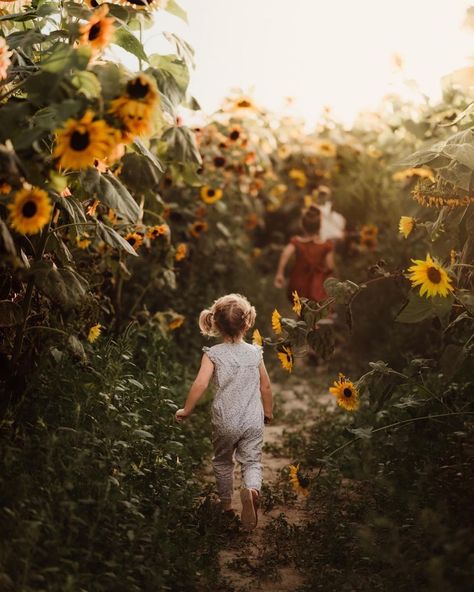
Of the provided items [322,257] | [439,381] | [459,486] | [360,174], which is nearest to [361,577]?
[459,486]

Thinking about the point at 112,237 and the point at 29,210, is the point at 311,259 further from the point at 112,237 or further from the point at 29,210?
the point at 29,210

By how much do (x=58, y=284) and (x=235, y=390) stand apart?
1.09m

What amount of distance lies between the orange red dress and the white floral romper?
3.56 m

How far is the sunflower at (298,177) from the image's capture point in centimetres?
916

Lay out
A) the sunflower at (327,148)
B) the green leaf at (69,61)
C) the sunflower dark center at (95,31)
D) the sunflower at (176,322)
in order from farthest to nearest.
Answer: the sunflower at (327,148) → the sunflower at (176,322) → the sunflower dark center at (95,31) → the green leaf at (69,61)

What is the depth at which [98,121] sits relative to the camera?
2.40 meters

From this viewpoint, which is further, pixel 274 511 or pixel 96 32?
pixel 274 511

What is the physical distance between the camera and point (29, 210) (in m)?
2.44

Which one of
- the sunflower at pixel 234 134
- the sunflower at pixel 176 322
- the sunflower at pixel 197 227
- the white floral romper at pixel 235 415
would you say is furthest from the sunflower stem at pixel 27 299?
the sunflower at pixel 234 134

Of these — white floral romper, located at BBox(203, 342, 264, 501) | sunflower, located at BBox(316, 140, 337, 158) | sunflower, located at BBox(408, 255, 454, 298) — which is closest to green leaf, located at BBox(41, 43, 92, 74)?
sunflower, located at BBox(408, 255, 454, 298)

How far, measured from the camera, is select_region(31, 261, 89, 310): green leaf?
2.83 m

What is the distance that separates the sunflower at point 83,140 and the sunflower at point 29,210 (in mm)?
132

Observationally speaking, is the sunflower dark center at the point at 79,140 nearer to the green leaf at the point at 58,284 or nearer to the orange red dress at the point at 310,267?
the green leaf at the point at 58,284

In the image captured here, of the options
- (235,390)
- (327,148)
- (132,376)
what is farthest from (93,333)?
(327,148)
